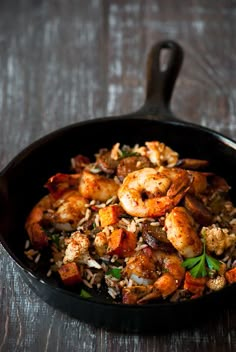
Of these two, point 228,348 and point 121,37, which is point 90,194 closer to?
point 228,348

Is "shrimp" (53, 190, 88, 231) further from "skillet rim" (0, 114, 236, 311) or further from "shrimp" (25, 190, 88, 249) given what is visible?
"skillet rim" (0, 114, 236, 311)

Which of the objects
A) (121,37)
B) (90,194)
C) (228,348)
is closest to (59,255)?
(90,194)

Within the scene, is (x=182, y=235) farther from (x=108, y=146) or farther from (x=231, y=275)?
(x=108, y=146)

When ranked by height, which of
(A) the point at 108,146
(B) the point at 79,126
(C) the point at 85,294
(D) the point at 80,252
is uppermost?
(B) the point at 79,126

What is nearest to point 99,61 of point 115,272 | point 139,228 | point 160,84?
point 160,84

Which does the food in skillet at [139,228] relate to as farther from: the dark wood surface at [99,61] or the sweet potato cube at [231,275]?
the dark wood surface at [99,61]

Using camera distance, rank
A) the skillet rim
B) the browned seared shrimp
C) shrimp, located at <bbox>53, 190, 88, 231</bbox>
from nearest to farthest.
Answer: the skillet rim < shrimp, located at <bbox>53, 190, 88, 231</bbox> < the browned seared shrimp

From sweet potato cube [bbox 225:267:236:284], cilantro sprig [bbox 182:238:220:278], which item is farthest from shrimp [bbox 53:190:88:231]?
sweet potato cube [bbox 225:267:236:284]

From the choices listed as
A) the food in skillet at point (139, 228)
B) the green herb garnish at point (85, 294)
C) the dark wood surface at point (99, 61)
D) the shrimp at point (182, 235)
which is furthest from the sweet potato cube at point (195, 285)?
the dark wood surface at point (99, 61)
